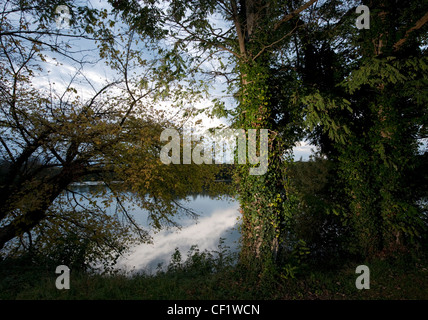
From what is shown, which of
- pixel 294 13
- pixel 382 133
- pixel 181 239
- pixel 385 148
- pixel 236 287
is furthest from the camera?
pixel 181 239

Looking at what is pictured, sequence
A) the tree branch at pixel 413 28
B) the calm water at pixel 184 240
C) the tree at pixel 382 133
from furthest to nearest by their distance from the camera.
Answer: the calm water at pixel 184 240, the tree at pixel 382 133, the tree branch at pixel 413 28

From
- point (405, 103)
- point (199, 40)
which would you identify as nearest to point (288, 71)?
point (199, 40)

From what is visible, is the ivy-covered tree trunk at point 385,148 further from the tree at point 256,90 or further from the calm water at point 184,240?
the calm water at point 184,240

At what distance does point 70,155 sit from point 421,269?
11.8m

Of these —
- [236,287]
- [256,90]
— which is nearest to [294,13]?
[256,90]

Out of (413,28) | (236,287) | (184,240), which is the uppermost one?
(413,28)

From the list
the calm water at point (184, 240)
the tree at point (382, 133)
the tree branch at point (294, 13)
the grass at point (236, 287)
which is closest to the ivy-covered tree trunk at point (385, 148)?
the tree at point (382, 133)

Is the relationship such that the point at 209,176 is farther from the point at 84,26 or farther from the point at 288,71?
the point at 84,26

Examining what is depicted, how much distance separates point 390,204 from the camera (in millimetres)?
6645

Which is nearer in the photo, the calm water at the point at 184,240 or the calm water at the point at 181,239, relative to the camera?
the calm water at the point at 181,239

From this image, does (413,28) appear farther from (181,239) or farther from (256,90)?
(181,239)

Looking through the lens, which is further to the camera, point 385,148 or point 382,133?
point 382,133

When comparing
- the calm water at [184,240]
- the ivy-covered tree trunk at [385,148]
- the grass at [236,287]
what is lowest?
the calm water at [184,240]

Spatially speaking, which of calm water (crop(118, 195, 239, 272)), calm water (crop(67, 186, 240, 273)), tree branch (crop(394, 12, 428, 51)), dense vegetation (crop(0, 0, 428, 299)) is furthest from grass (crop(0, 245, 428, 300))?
tree branch (crop(394, 12, 428, 51))
